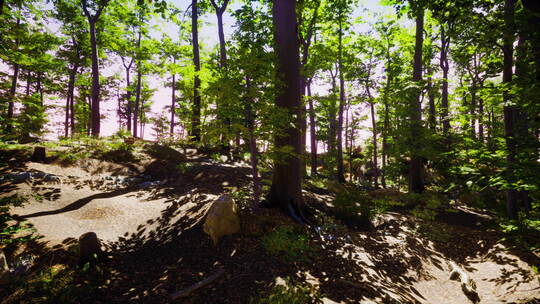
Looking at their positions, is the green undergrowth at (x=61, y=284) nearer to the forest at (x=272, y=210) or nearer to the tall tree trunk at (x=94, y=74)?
the forest at (x=272, y=210)

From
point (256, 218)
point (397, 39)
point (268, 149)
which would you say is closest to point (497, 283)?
point (256, 218)

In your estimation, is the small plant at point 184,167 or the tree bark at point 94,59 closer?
the small plant at point 184,167

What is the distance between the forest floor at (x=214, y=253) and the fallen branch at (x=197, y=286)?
0.08 m

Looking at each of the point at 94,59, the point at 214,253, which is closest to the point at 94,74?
the point at 94,59

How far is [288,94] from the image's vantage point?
689 centimetres

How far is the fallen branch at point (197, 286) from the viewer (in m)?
3.95

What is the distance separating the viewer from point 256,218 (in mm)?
6305

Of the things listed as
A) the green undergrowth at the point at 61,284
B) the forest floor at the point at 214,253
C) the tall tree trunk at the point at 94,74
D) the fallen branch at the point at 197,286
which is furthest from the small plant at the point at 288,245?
the tall tree trunk at the point at 94,74

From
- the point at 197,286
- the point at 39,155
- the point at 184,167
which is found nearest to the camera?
the point at 197,286

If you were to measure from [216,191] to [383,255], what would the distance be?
5.88 m

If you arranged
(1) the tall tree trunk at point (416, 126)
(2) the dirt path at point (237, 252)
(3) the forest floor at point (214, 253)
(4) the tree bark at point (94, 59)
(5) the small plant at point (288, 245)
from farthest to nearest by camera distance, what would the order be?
1. (4) the tree bark at point (94, 59)
2. (1) the tall tree trunk at point (416, 126)
3. (5) the small plant at point (288, 245)
4. (2) the dirt path at point (237, 252)
5. (3) the forest floor at point (214, 253)

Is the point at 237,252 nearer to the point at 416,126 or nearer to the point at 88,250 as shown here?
the point at 88,250

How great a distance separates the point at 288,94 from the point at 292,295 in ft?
16.9

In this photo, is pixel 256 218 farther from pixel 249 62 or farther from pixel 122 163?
pixel 122 163
